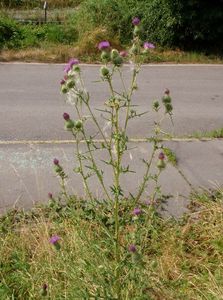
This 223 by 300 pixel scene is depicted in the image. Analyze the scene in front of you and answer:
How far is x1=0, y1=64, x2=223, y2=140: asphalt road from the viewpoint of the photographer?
7.44 metres

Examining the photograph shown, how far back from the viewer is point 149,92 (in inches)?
371

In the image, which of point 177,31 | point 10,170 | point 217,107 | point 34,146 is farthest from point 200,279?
point 177,31

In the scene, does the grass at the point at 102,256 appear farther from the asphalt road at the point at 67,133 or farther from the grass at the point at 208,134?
the grass at the point at 208,134

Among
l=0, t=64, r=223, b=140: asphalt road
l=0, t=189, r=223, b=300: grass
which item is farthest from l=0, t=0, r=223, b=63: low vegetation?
l=0, t=189, r=223, b=300: grass

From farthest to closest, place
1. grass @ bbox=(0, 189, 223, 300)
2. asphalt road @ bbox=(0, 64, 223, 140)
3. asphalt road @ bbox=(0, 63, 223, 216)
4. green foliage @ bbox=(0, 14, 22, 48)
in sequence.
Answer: green foliage @ bbox=(0, 14, 22, 48) → asphalt road @ bbox=(0, 64, 223, 140) → asphalt road @ bbox=(0, 63, 223, 216) → grass @ bbox=(0, 189, 223, 300)

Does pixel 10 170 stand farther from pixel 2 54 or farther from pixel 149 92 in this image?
pixel 2 54

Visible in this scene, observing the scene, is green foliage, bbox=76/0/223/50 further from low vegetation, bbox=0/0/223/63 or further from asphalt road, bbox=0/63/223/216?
asphalt road, bbox=0/63/223/216

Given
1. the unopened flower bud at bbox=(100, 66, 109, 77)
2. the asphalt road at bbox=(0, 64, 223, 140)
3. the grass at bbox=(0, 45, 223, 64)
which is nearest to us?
the unopened flower bud at bbox=(100, 66, 109, 77)

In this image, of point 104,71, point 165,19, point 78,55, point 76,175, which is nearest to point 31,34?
point 78,55

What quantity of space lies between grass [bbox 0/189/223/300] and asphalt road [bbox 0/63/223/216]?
0.46m

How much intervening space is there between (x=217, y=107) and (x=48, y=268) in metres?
5.66

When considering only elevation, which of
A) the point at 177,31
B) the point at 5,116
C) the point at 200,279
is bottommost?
the point at 200,279

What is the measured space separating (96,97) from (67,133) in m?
1.88

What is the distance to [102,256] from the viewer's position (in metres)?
3.21
